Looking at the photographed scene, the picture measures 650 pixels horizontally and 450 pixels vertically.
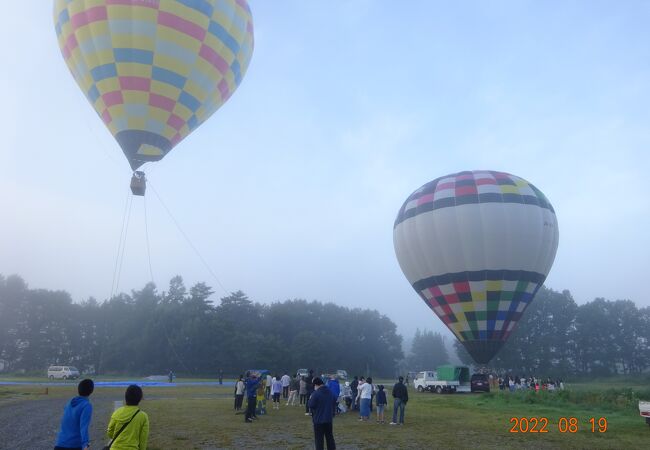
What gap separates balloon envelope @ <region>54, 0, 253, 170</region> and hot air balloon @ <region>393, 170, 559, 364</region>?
48.0 ft

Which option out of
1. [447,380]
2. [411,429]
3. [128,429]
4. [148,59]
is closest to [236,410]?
[411,429]

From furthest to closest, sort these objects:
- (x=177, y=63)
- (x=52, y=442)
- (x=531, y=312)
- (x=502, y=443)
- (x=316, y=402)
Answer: (x=531, y=312), (x=177, y=63), (x=502, y=443), (x=52, y=442), (x=316, y=402)

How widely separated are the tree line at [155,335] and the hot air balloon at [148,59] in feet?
148

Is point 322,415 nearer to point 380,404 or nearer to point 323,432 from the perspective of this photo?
point 323,432

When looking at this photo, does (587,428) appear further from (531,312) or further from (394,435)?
(531,312)

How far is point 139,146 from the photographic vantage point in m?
22.2

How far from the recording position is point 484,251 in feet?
89.6

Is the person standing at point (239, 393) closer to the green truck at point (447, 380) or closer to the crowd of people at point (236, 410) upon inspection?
the crowd of people at point (236, 410)

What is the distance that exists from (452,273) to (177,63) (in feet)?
59.2

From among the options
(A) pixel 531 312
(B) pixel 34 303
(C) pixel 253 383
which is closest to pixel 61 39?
(C) pixel 253 383

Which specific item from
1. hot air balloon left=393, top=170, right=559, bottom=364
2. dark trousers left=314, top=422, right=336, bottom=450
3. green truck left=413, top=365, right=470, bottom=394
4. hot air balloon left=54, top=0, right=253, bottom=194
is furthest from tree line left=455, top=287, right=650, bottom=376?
dark trousers left=314, top=422, right=336, bottom=450

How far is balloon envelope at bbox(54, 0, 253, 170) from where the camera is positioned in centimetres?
2047

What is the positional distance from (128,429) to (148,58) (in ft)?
61.5

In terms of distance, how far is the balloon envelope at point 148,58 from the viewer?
67.2 feet
